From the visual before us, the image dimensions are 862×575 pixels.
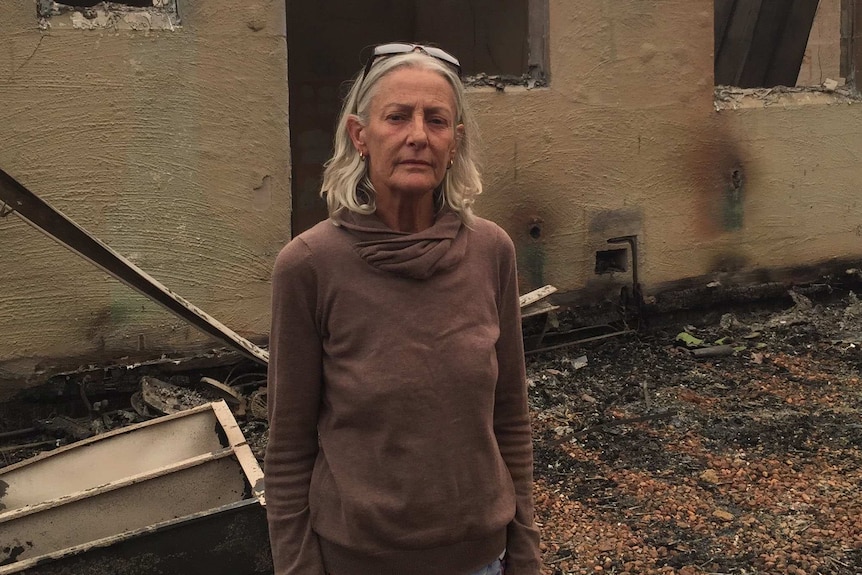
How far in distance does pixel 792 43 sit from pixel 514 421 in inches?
284

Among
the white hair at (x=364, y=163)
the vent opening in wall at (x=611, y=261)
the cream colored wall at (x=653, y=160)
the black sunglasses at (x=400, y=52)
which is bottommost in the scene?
the vent opening in wall at (x=611, y=261)

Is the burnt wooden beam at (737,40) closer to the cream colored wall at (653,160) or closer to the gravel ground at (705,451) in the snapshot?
the cream colored wall at (653,160)

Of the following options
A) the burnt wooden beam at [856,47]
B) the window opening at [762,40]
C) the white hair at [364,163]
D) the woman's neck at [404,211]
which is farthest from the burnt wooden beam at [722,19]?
the woman's neck at [404,211]

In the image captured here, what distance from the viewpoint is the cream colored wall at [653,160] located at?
18.6 feet

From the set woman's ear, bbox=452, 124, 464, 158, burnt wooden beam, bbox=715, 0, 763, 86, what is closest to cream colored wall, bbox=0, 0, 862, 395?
burnt wooden beam, bbox=715, 0, 763, 86

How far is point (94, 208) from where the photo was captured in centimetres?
447

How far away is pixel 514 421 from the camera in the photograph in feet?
5.53

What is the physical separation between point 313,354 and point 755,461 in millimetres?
3296

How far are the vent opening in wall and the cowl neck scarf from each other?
471cm

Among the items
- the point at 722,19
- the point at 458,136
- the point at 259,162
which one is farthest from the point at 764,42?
the point at 458,136

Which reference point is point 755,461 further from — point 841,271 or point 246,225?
point 841,271

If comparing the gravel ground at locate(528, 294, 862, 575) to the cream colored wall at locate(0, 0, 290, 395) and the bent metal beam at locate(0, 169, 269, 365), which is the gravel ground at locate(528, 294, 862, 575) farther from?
the cream colored wall at locate(0, 0, 290, 395)

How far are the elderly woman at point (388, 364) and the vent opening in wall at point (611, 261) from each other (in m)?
4.67

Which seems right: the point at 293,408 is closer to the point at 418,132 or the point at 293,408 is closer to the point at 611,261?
the point at 418,132
